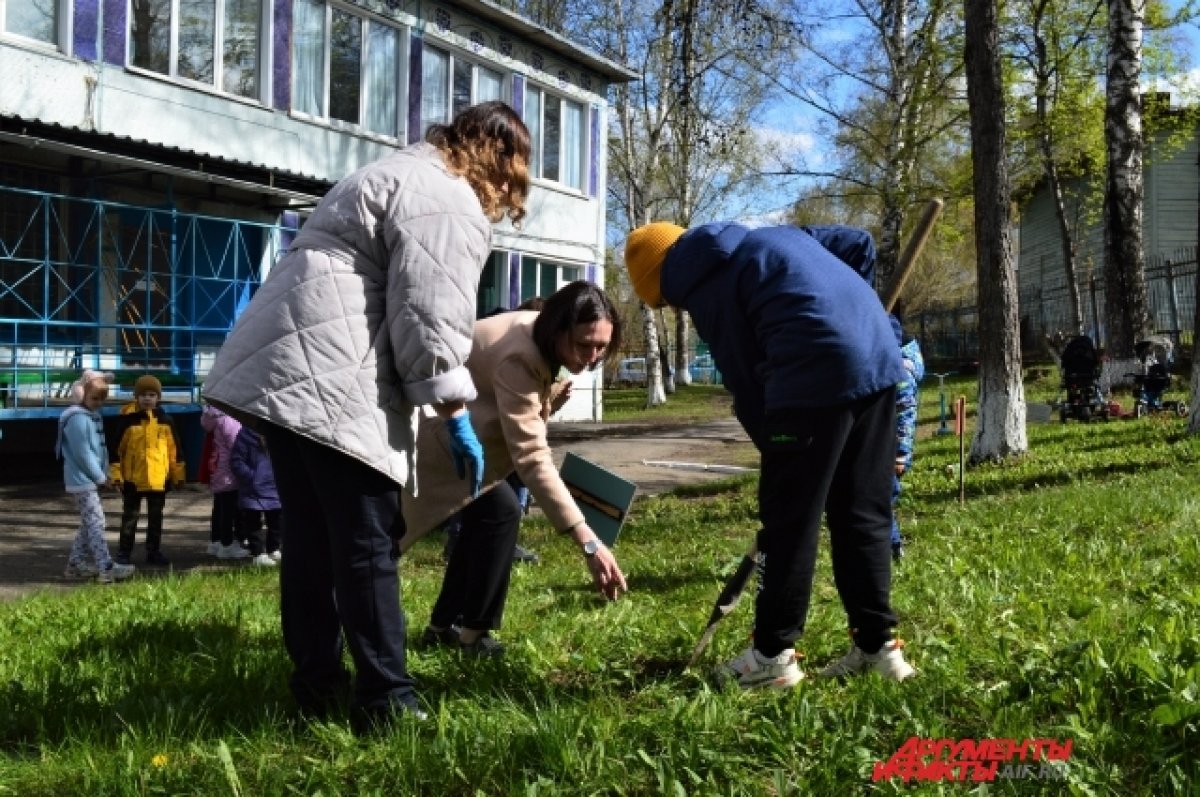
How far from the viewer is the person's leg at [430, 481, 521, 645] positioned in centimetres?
419

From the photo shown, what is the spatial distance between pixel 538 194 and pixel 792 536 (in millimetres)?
19253

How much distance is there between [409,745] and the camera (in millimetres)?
3025

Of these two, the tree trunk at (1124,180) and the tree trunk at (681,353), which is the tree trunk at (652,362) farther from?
the tree trunk at (1124,180)

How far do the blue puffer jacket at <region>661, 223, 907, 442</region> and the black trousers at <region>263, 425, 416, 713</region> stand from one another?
3.50ft

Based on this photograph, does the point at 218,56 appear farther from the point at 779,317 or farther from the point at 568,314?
the point at 779,317

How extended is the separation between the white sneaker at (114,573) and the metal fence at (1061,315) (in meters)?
10.7

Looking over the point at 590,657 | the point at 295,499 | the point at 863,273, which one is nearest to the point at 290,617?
the point at 295,499

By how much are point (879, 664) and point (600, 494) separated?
1608 millimetres

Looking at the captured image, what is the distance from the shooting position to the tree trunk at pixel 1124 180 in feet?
51.5

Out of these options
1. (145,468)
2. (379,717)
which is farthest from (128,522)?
(379,717)

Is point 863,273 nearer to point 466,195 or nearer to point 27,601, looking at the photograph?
point 466,195

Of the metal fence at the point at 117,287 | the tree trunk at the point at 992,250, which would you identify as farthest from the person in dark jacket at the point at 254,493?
the tree trunk at the point at 992,250

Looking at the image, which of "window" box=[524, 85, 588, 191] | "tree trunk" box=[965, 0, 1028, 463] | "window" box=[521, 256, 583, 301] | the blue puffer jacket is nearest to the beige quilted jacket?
the blue puffer jacket

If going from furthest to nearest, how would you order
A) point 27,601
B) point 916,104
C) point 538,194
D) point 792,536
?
point 538,194 < point 916,104 < point 27,601 < point 792,536
